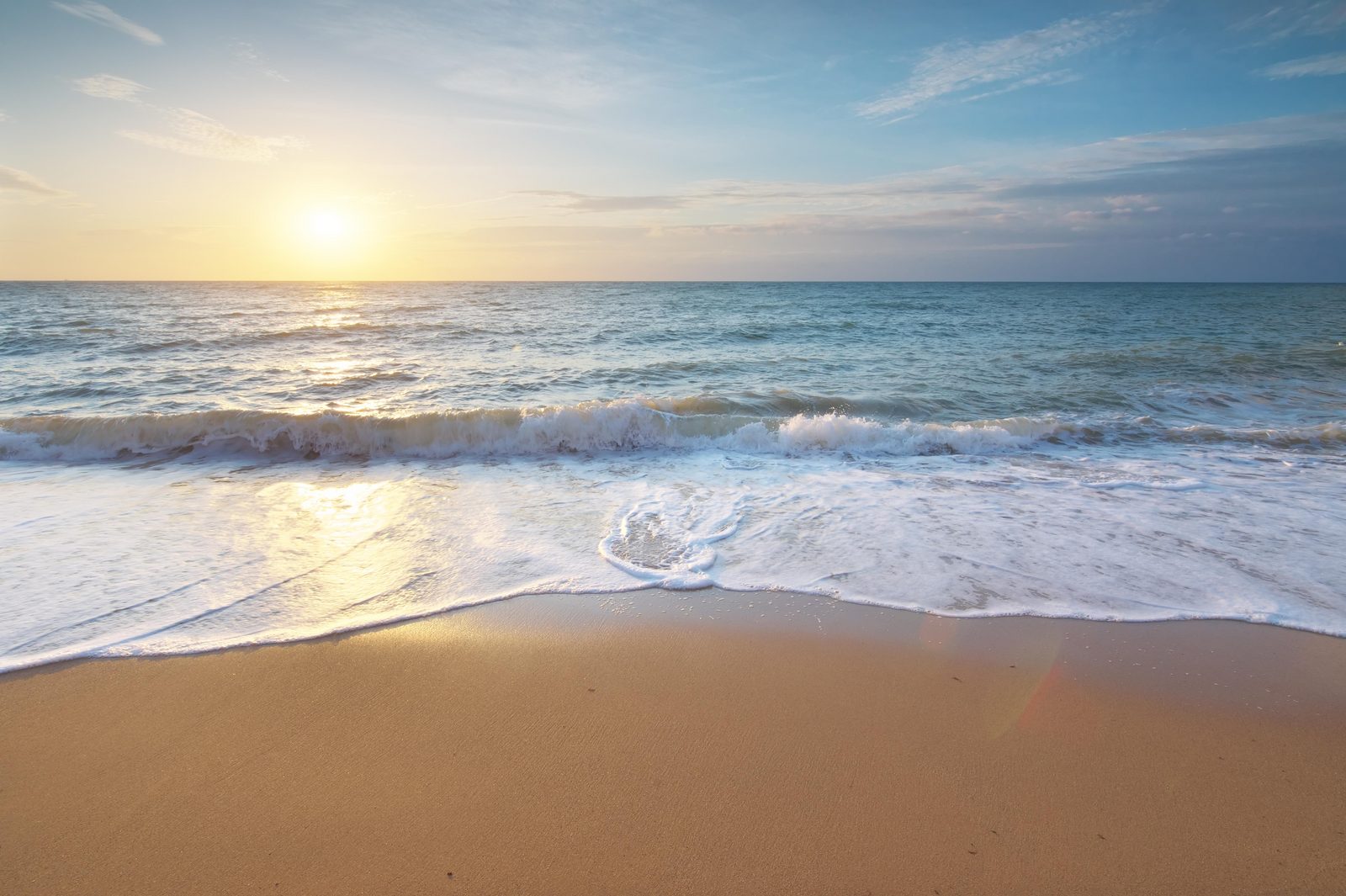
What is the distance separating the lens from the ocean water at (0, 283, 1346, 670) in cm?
420

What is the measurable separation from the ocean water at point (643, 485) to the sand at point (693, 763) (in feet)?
1.71

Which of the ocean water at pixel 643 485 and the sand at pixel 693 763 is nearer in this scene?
the sand at pixel 693 763

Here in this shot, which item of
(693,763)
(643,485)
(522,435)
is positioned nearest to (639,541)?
(643,485)

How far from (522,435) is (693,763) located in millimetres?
6487

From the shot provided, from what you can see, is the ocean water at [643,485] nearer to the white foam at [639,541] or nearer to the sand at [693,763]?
the white foam at [639,541]

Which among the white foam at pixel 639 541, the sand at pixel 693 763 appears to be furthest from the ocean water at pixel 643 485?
the sand at pixel 693 763

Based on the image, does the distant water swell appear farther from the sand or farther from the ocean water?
the sand

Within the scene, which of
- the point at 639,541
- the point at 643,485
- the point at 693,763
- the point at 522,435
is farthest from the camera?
the point at 522,435

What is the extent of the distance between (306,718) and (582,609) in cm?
159

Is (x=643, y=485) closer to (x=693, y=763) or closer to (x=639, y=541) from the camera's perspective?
(x=639, y=541)

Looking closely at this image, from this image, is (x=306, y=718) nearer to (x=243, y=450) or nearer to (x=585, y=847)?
(x=585, y=847)

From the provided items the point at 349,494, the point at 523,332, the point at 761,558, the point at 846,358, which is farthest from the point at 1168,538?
the point at 523,332

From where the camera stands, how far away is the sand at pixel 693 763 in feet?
6.98

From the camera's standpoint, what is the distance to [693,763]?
2605 mm
